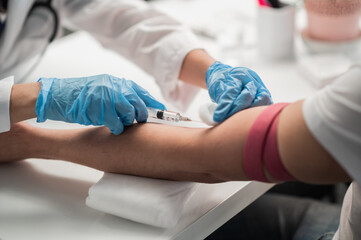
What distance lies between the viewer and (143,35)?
130 cm

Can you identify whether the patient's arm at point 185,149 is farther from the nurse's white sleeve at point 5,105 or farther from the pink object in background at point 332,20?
the pink object in background at point 332,20

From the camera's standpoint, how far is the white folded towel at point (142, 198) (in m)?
0.86

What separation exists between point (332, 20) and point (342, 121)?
31.3 inches

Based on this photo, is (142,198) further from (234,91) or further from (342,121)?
(342,121)

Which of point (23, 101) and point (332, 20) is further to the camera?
point (332, 20)

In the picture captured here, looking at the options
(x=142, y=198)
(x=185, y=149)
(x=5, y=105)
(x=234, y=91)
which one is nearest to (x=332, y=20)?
(x=234, y=91)

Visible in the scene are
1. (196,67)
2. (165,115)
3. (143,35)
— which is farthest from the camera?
(143,35)

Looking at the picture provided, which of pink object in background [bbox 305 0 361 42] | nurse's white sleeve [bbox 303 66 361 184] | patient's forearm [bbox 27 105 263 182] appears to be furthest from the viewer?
pink object in background [bbox 305 0 361 42]

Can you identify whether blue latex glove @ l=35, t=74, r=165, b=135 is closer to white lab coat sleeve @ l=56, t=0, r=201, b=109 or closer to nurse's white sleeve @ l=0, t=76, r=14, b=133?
nurse's white sleeve @ l=0, t=76, r=14, b=133

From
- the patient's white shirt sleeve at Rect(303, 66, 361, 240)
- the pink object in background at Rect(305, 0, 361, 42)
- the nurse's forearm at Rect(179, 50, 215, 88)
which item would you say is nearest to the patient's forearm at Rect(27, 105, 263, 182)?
the patient's white shirt sleeve at Rect(303, 66, 361, 240)

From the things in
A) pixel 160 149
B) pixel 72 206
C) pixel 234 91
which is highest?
pixel 234 91

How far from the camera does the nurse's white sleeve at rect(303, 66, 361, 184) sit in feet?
2.27

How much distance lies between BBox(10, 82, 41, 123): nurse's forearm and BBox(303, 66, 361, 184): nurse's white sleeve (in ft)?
1.83

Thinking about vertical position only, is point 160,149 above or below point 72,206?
above
